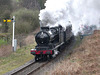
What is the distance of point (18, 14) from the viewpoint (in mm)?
25641

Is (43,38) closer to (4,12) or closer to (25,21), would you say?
(25,21)

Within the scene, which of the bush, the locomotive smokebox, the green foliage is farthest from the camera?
the green foliage

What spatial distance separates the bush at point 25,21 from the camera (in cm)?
2362

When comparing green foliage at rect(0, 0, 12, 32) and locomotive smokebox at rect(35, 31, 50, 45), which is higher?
green foliage at rect(0, 0, 12, 32)

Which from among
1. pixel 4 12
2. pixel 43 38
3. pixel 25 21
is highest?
pixel 4 12

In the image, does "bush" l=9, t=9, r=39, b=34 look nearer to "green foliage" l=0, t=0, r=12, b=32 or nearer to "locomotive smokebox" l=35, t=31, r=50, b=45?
"green foliage" l=0, t=0, r=12, b=32

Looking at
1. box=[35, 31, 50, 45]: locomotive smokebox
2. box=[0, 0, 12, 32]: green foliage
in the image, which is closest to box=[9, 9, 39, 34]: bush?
box=[0, 0, 12, 32]: green foliage

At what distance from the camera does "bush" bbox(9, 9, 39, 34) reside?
23.6 m

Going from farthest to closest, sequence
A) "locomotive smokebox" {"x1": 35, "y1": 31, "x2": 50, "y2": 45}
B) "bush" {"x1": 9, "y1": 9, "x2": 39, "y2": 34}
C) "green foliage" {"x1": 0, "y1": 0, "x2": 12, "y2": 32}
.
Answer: "green foliage" {"x1": 0, "y1": 0, "x2": 12, "y2": 32} < "bush" {"x1": 9, "y1": 9, "x2": 39, "y2": 34} < "locomotive smokebox" {"x1": 35, "y1": 31, "x2": 50, "y2": 45}

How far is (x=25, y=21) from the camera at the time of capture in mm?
25078

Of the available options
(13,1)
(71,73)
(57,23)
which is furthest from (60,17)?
(13,1)

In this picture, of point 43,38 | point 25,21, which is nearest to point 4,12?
point 25,21

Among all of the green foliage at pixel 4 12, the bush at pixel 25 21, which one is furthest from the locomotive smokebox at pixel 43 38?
the green foliage at pixel 4 12

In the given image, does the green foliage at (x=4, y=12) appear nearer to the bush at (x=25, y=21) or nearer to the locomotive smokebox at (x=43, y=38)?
the bush at (x=25, y=21)
